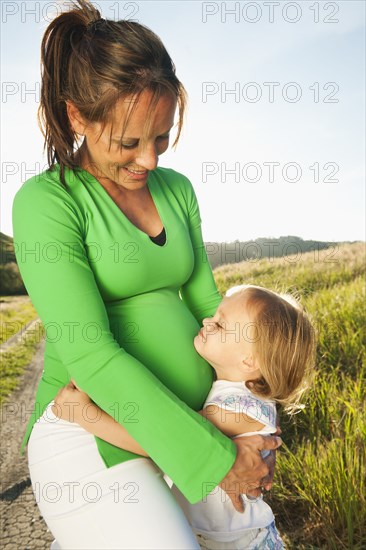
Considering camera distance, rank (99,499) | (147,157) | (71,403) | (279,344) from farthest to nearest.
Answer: (279,344)
(147,157)
(71,403)
(99,499)

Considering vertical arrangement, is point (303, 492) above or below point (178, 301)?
below

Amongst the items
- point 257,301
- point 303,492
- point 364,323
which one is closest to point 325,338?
point 364,323

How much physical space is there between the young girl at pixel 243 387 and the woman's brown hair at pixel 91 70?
0.68 metres

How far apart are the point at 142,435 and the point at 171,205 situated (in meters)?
0.86

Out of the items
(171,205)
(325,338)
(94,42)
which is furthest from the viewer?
(325,338)

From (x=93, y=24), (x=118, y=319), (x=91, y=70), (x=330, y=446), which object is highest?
(x=93, y=24)

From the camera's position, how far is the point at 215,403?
70.8 inches

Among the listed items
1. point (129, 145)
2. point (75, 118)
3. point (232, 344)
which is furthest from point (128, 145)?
point (232, 344)

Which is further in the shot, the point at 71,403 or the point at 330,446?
the point at 330,446

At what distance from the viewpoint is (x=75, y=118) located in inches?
69.6

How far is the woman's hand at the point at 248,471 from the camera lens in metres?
1.61

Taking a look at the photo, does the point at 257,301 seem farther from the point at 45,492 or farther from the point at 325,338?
the point at 325,338

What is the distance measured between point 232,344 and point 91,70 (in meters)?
0.98

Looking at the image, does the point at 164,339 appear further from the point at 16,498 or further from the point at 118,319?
the point at 16,498
